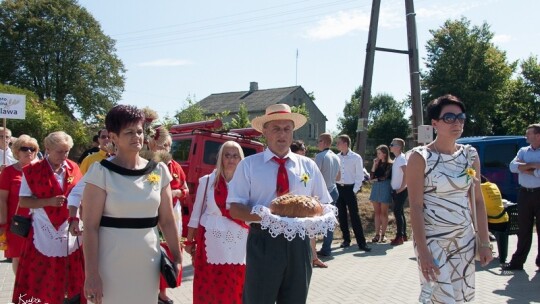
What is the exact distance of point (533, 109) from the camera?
4362 cm

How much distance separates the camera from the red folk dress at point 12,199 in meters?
5.61

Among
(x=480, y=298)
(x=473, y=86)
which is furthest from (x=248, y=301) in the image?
(x=473, y=86)

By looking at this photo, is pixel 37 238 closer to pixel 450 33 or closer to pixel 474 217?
pixel 474 217

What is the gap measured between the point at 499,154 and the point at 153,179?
11.8 m

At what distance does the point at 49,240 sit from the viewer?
5051 millimetres

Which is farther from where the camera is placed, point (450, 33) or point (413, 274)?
point (450, 33)

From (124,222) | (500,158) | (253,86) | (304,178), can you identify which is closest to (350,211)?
(500,158)

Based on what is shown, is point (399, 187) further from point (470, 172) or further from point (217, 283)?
point (470, 172)

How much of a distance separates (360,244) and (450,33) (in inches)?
1533

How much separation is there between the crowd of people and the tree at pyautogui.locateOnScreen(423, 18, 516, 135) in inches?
1577

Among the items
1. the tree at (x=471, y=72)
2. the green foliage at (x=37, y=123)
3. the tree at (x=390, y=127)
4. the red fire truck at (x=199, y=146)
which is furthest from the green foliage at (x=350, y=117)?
the red fire truck at (x=199, y=146)

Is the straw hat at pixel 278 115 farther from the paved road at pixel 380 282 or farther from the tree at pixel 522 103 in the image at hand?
the tree at pixel 522 103

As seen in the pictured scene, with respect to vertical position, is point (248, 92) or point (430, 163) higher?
point (248, 92)

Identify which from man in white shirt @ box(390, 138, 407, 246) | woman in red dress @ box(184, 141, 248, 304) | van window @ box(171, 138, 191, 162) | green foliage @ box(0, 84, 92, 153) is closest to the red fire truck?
van window @ box(171, 138, 191, 162)
